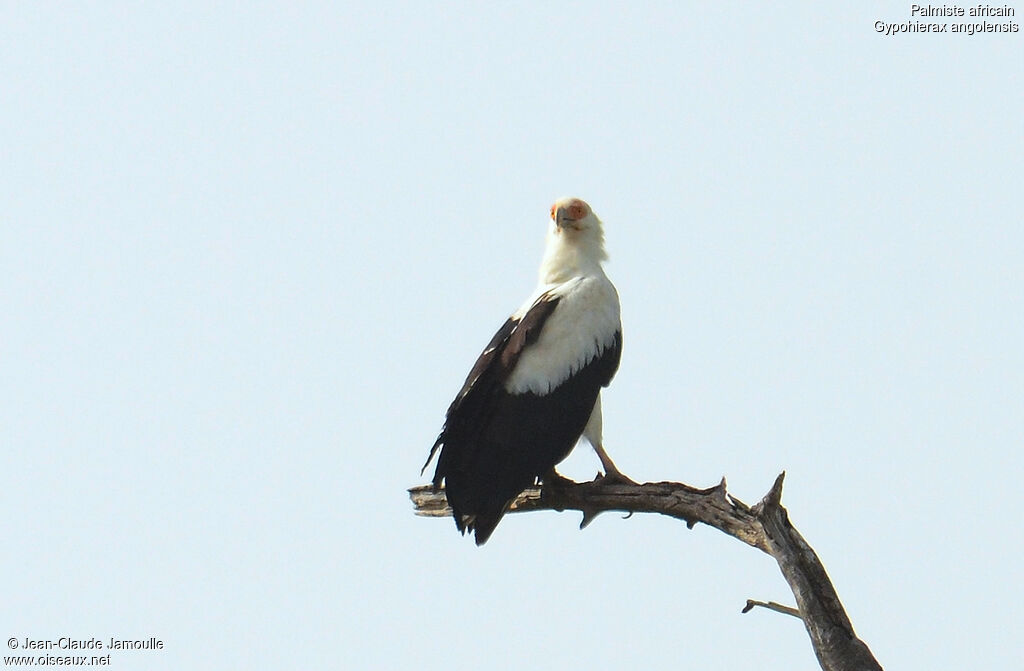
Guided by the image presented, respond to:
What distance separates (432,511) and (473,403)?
85 centimetres

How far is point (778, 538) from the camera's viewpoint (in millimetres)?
6773

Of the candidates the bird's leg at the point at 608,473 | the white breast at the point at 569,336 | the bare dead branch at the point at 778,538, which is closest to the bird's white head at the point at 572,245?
the white breast at the point at 569,336

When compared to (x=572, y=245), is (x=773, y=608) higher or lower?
lower

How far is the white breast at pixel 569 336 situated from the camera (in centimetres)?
855

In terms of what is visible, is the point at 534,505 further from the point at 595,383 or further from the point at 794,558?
the point at 794,558

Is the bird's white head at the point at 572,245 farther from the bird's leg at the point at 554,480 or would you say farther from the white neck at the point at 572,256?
the bird's leg at the point at 554,480

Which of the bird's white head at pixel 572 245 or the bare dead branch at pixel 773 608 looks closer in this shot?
the bare dead branch at pixel 773 608

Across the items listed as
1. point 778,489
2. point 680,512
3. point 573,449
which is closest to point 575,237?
point 573,449

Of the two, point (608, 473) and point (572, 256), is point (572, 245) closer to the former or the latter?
point (572, 256)

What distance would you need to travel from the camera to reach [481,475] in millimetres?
8297

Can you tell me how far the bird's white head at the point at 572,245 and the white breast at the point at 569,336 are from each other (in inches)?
9.4

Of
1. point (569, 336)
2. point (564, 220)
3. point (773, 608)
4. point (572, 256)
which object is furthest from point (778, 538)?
point (564, 220)

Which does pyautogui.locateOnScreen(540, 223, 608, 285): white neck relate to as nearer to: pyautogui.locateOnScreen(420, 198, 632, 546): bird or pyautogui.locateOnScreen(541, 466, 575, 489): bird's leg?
pyautogui.locateOnScreen(420, 198, 632, 546): bird

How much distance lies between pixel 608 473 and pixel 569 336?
899 millimetres
